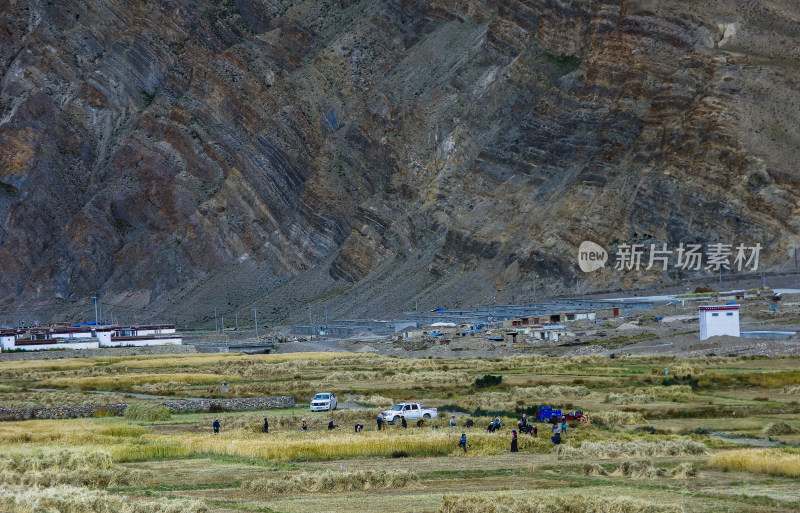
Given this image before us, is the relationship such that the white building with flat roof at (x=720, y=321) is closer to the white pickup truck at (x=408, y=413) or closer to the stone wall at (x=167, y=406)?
the stone wall at (x=167, y=406)

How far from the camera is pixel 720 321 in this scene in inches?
3189

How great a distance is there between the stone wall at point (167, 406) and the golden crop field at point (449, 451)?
0.88 m

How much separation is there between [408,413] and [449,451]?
9589 millimetres

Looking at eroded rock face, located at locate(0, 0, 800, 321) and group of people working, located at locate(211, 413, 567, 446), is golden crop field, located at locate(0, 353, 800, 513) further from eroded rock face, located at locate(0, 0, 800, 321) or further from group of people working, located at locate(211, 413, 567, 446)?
eroded rock face, located at locate(0, 0, 800, 321)

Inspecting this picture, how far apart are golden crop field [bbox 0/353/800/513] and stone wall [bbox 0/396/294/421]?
34.7 inches

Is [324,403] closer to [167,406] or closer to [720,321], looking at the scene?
[167,406]

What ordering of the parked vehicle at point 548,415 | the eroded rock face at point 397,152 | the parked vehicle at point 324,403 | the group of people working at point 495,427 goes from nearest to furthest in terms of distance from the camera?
the group of people working at point 495,427 → the parked vehicle at point 548,415 → the parked vehicle at point 324,403 → the eroded rock face at point 397,152

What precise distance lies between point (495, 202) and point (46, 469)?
12291cm

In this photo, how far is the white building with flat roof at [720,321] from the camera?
80562 mm

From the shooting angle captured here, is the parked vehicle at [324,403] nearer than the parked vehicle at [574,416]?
No

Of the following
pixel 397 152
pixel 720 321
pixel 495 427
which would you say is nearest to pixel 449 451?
pixel 495 427

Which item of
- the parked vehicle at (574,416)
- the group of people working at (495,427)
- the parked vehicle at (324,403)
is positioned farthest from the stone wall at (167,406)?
the parked vehicle at (574,416)

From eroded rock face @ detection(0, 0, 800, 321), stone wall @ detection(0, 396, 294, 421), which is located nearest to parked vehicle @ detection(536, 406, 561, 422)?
stone wall @ detection(0, 396, 294, 421)

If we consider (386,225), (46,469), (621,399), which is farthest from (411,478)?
(386,225)
